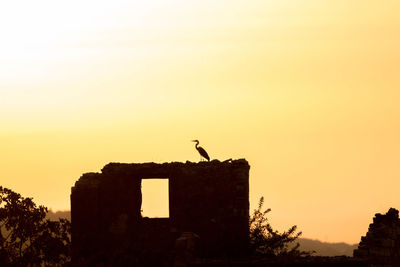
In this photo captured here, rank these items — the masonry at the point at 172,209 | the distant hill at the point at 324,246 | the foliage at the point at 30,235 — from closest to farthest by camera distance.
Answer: the masonry at the point at 172,209, the foliage at the point at 30,235, the distant hill at the point at 324,246

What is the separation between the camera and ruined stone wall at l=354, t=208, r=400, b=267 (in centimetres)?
2608

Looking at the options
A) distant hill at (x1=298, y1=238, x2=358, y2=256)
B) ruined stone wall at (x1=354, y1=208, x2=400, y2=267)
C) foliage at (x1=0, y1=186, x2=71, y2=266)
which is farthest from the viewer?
distant hill at (x1=298, y1=238, x2=358, y2=256)

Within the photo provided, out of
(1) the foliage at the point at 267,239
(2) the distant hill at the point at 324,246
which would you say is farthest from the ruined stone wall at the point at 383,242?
(2) the distant hill at the point at 324,246

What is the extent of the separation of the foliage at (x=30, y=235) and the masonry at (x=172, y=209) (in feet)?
7.02

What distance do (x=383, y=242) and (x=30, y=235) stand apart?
12.0 m

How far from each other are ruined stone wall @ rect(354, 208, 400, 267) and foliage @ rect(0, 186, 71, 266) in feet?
31.7

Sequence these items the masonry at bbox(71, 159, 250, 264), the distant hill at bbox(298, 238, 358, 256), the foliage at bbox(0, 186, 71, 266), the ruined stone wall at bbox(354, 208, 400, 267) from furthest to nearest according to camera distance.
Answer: the distant hill at bbox(298, 238, 358, 256)
the foliage at bbox(0, 186, 71, 266)
the masonry at bbox(71, 159, 250, 264)
the ruined stone wall at bbox(354, 208, 400, 267)

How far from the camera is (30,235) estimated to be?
106 ft

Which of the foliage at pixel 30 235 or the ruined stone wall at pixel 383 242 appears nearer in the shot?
the ruined stone wall at pixel 383 242

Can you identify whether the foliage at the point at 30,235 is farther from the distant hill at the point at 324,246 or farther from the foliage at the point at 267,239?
the distant hill at the point at 324,246

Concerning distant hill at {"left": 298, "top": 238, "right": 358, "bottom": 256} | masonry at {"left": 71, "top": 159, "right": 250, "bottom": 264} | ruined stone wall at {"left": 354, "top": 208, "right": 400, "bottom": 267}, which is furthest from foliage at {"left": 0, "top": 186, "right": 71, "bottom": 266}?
distant hill at {"left": 298, "top": 238, "right": 358, "bottom": 256}

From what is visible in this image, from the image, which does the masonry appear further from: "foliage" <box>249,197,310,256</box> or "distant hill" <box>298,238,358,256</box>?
"distant hill" <box>298,238,358,256</box>

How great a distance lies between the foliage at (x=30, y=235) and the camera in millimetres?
31578

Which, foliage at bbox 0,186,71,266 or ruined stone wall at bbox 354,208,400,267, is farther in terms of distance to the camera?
foliage at bbox 0,186,71,266
